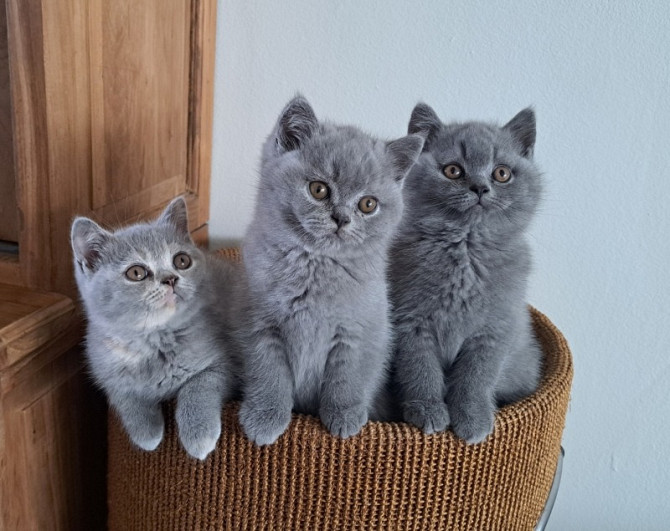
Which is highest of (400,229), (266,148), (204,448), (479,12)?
(479,12)

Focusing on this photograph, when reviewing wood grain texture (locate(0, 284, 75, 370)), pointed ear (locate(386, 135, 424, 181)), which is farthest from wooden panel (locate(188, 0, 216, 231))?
pointed ear (locate(386, 135, 424, 181))

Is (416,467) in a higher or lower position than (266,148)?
lower

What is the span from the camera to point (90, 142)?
0.98m

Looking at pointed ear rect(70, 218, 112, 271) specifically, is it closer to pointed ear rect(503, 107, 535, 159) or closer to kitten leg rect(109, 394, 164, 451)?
kitten leg rect(109, 394, 164, 451)

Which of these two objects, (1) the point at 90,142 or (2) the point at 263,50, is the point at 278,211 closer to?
(1) the point at 90,142

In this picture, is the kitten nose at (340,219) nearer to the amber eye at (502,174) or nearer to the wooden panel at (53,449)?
the amber eye at (502,174)

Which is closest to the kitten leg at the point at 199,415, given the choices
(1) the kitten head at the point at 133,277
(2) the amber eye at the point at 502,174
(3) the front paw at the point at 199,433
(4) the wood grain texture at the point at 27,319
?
(3) the front paw at the point at 199,433

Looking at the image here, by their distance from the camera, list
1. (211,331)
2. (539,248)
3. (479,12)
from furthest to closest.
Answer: (539,248) → (479,12) → (211,331)

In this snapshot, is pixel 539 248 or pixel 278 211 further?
pixel 539 248

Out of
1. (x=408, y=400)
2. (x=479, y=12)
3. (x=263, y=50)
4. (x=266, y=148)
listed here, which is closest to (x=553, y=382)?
(x=408, y=400)

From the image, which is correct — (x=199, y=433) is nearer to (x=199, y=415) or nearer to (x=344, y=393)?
(x=199, y=415)

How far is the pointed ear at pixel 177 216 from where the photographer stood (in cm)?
98

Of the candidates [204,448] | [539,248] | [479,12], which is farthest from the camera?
[539,248]

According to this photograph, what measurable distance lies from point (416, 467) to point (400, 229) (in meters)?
0.38
